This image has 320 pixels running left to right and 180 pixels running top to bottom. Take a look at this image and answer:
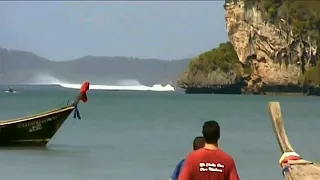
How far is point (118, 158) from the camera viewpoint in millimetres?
28391

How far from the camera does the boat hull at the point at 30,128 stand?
27.4 m

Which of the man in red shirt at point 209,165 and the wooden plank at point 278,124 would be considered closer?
the man in red shirt at point 209,165

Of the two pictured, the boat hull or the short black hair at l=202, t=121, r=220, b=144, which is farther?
the boat hull

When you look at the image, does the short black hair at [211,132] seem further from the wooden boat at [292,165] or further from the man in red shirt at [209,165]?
the wooden boat at [292,165]

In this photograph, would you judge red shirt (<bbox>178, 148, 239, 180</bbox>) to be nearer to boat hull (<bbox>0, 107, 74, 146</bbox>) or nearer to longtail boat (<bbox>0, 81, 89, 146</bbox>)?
longtail boat (<bbox>0, 81, 89, 146</bbox>)

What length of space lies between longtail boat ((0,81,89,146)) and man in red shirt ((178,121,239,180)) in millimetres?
19670

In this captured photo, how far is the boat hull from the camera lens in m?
27.4

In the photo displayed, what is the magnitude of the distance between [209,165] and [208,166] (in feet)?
0.04

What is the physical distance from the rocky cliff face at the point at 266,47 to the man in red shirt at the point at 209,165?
119 m

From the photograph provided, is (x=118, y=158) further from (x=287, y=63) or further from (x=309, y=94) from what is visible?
(x=309, y=94)

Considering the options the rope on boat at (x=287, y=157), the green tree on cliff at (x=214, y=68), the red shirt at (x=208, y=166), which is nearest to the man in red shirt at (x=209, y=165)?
the red shirt at (x=208, y=166)

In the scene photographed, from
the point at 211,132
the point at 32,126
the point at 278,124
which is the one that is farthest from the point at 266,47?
the point at 211,132

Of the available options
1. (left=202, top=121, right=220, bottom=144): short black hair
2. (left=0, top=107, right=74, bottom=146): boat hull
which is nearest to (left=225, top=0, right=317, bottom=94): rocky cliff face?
(left=0, top=107, right=74, bottom=146): boat hull

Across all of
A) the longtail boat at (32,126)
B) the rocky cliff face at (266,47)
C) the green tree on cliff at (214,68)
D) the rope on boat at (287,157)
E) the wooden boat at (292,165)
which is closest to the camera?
the wooden boat at (292,165)
